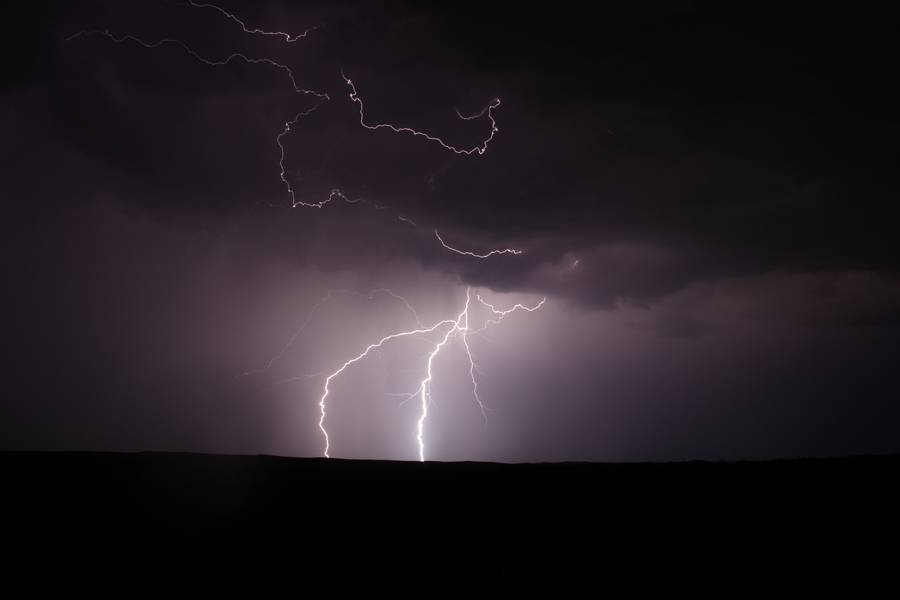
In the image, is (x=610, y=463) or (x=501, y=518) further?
(x=610, y=463)

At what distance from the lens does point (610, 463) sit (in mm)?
8328

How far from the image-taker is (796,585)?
17.0 feet

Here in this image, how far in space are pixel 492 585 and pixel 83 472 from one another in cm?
477

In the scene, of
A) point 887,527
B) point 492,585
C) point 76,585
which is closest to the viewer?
point 76,585

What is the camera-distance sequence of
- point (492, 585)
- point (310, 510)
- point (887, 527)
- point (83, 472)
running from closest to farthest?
point (492, 585)
point (887, 527)
point (310, 510)
point (83, 472)

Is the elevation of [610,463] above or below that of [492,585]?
above

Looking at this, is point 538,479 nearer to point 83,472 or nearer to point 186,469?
point 186,469

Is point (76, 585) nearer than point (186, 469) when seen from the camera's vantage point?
Yes

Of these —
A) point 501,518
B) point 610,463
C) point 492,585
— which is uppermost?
point 610,463

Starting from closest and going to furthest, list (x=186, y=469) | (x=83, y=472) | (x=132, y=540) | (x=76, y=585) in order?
(x=76, y=585) → (x=132, y=540) → (x=83, y=472) → (x=186, y=469)

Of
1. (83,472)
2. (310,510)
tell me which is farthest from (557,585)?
(83,472)

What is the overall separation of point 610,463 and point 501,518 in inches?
95.6

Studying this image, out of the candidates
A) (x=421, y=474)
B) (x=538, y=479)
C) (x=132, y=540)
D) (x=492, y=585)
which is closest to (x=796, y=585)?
(x=492, y=585)

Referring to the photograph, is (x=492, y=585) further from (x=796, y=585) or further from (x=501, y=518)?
(x=796, y=585)
